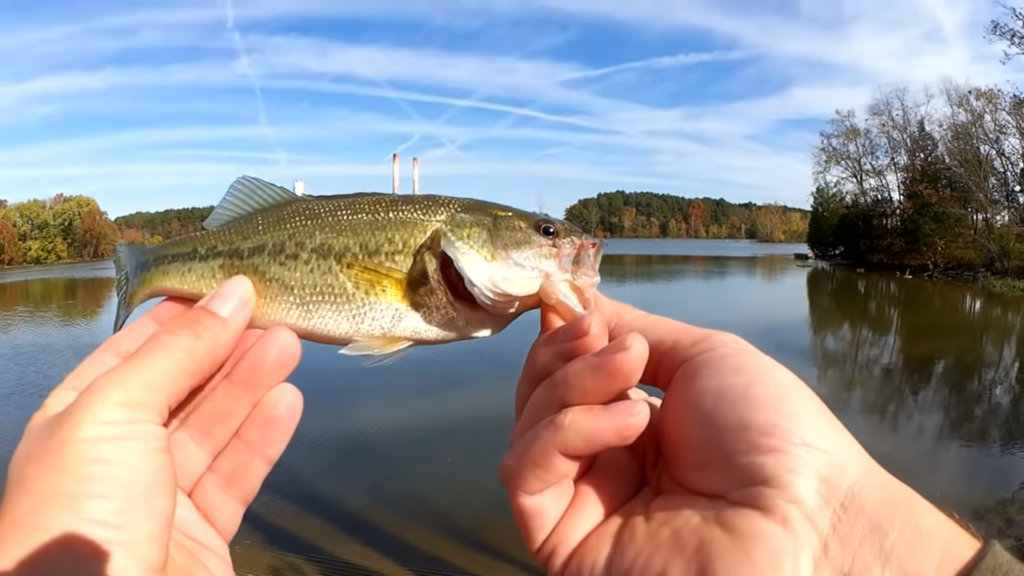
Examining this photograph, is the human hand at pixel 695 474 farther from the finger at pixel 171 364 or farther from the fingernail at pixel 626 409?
the finger at pixel 171 364

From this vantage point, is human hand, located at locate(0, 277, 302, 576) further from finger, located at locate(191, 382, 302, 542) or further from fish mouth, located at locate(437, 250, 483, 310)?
fish mouth, located at locate(437, 250, 483, 310)

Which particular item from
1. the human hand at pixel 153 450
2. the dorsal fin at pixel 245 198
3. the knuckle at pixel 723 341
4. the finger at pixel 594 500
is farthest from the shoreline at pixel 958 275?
the human hand at pixel 153 450

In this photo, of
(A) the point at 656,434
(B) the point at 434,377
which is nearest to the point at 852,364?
(B) the point at 434,377

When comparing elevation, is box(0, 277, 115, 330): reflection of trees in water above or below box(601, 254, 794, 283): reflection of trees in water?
below

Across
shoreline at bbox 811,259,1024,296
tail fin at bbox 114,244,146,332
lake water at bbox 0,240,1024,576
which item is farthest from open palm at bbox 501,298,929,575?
shoreline at bbox 811,259,1024,296

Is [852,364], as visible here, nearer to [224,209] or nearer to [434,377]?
[434,377]

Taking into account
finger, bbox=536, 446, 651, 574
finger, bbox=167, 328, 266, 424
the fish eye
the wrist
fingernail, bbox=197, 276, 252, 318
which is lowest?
finger, bbox=536, 446, 651, 574

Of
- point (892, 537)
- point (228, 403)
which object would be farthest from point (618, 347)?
point (228, 403)
